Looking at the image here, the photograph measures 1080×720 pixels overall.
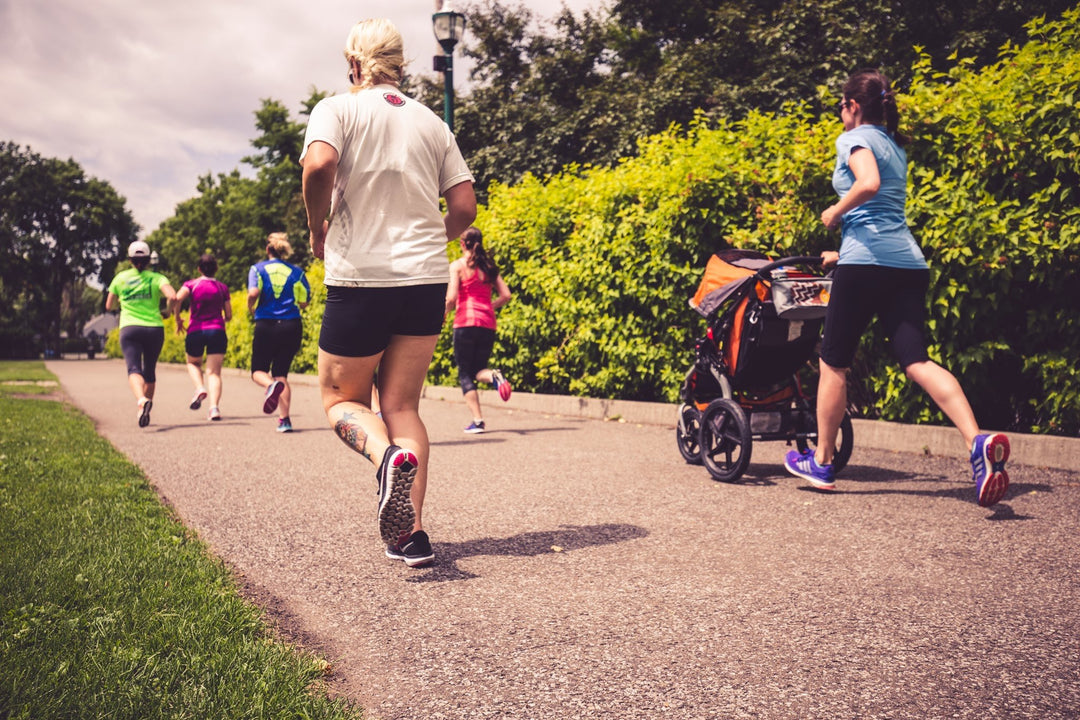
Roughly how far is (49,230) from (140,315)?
209 ft

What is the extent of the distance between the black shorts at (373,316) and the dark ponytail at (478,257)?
4874 mm

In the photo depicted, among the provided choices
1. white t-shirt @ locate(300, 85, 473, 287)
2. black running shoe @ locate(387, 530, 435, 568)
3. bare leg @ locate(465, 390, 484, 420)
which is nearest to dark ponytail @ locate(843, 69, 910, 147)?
white t-shirt @ locate(300, 85, 473, 287)

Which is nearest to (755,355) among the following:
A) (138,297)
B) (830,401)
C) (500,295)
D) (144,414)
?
(830,401)

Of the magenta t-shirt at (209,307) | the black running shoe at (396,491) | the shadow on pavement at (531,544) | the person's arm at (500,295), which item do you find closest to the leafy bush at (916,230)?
the person's arm at (500,295)

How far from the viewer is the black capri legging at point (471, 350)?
8.53 m

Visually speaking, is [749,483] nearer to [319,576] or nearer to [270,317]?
[319,576]

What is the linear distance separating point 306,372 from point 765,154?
14.0 metres

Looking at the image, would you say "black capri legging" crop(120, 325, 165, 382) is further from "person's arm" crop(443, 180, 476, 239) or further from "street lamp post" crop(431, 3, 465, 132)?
"person's arm" crop(443, 180, 476, 239)

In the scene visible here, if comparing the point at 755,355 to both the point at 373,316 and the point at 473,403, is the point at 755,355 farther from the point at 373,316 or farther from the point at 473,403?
the point at 473,403

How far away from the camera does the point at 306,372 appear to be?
1934 cm

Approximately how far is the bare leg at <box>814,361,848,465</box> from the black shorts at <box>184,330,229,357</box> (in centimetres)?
757

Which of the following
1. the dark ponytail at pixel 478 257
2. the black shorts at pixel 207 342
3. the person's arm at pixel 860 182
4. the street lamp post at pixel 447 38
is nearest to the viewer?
the person's arm at pixel 860 182

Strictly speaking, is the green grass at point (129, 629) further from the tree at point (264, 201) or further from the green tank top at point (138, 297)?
the tree at point (264, 201)

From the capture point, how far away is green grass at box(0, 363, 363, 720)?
6.92ft
